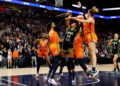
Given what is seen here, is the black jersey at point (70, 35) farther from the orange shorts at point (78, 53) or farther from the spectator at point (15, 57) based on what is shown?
the spectator at point (15, 57)

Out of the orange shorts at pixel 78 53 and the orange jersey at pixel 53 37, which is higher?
the orange jersey at pixel 53 37

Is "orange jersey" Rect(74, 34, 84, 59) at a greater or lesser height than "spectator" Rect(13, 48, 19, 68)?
greater

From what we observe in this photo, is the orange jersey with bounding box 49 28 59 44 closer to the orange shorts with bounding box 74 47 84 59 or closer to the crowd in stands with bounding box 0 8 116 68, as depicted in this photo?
the orange shorts with bounding box 74 47 84 59

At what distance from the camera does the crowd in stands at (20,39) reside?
14.8 metres

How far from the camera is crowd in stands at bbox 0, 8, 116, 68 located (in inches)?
582

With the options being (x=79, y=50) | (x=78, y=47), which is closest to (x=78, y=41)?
(x=78, y=47)

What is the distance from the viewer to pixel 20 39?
1675 centimetres

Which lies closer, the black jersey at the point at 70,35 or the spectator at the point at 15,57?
the black jersey at the point at 70,35

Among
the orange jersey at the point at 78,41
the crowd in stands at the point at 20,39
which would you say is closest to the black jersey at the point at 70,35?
the orange jersey at the point at 78,41

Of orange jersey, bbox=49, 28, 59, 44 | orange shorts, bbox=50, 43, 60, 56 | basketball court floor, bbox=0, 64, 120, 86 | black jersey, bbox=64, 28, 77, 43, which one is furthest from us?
orange jersey, bbox=49, 28, 59, 44

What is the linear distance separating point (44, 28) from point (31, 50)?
681cm

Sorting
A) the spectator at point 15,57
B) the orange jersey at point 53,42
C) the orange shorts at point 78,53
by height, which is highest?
the orange jersey at point 53,42

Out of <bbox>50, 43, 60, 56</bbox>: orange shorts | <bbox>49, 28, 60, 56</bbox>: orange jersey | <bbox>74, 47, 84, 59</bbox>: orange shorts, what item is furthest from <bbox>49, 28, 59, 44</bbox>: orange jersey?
<bbox>74, 47, 84, 59</bbox>: orange shorts

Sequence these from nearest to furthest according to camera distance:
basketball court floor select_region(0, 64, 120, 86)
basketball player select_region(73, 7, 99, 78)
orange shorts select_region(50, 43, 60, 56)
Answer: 1. basketball player select_region(73, 7, 99, 78)
2. basketball court floor select_region(0, 64, 120, 86)
3. orange shorts select_region(50, 43, 60, 56)
